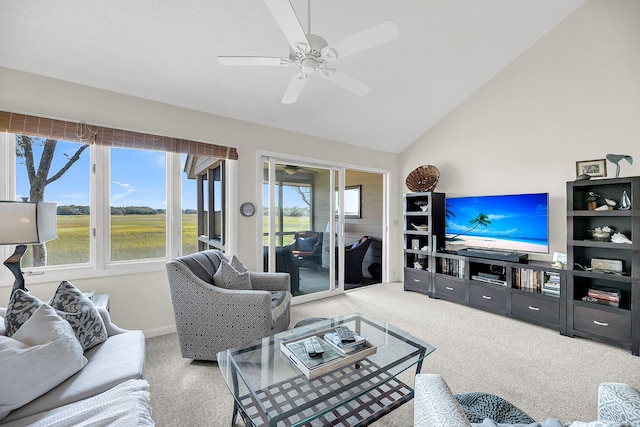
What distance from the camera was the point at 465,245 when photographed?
411 centimetres

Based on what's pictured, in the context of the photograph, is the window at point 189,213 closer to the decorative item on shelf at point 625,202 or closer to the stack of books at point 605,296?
the stack of books at point 605,296

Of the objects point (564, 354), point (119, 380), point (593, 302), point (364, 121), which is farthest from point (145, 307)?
point (593, 302)

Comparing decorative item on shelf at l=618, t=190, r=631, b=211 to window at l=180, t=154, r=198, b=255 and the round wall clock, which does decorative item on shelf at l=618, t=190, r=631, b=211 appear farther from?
window at l=180, t=154, r=198, b=255

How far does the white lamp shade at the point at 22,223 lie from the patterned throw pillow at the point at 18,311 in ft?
1.32

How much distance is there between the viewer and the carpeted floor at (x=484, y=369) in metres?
1.81

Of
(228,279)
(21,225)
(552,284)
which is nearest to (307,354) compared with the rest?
(228,279)

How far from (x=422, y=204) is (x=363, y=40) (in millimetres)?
3297

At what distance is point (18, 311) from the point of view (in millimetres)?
1463

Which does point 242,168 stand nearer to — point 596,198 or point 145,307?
point 145,307

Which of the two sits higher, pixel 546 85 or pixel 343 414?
pixel 546 85

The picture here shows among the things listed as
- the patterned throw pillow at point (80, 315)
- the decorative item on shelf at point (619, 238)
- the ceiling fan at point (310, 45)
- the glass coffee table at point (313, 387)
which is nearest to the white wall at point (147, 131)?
the patterned throw pillow at point (80, 315)

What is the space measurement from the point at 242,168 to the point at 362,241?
9.18ft

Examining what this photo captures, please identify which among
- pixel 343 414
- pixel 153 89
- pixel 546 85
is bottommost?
pixel 343 414

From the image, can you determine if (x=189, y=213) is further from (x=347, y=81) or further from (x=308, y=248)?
(x=347, y=81)
